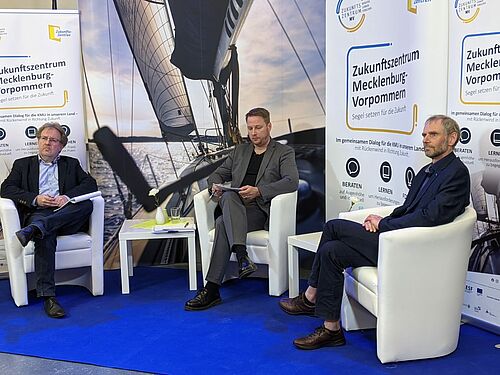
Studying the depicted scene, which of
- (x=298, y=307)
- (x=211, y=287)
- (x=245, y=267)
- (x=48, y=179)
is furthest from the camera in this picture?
(x=48, y=179)

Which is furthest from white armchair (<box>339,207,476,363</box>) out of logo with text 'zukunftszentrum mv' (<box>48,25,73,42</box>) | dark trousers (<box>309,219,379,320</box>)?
logo with text 'zukunftszentrum mv' (<box>48,25,73,42</box>)

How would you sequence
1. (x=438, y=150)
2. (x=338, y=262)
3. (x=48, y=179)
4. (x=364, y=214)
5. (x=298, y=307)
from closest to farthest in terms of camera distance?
(x=438, y=150)
(x=338, y=262)
(x=364, y=214)
(x=298, y=307)
(x=48, y=179)

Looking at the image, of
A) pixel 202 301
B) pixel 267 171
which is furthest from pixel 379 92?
pixel 202 301

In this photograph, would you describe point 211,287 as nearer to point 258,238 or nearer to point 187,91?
point 258,238

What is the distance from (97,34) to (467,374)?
3.60 meters

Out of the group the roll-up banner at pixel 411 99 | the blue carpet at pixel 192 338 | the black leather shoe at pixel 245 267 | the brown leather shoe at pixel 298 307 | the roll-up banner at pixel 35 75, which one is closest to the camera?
the blue carpet at pixel 192 338

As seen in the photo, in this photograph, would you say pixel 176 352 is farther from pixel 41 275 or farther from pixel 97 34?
pixel 97 34

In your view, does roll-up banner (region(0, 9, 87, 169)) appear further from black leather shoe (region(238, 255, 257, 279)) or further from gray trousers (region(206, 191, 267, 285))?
black leather shoe (region(238, 255, 257, 279))

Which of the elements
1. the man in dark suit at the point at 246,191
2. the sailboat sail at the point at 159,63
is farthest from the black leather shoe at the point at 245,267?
the sailboat sail at the point at 159,63

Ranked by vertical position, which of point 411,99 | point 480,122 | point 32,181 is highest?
point 411,99

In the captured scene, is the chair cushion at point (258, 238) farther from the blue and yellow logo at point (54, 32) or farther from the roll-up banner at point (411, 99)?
the blue and yellow logo at point (54, 32)

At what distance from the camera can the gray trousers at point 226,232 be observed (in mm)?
4090

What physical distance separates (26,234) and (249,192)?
1445 millimetres

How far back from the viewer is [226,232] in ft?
13.6
